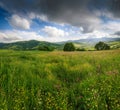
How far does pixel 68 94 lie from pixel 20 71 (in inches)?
105

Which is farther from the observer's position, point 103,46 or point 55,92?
point 103,46

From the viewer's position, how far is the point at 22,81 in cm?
555

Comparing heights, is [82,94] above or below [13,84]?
below

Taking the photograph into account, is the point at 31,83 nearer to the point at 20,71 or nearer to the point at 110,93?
the point at 20,71

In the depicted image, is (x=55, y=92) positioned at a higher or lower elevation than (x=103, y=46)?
higher

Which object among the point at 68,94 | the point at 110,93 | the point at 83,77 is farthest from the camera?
the point at 83,77

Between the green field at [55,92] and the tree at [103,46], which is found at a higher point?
the green field at [55,92]

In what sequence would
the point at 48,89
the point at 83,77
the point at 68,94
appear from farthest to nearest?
the point at 83,77, the point at 48,89, the point at 68,94

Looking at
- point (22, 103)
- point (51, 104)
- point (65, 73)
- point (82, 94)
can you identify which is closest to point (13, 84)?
point (22, 103)


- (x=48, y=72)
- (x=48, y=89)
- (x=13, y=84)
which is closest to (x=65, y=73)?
(x=48, y=72)

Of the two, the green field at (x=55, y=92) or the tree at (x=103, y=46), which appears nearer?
the green field at (x=55, y=92)

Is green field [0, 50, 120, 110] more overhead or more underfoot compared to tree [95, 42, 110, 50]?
more overhead

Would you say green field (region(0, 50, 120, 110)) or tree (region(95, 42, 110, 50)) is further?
tree (region(95, 42, 110, 50))

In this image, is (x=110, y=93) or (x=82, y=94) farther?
(x=82, y=94)
